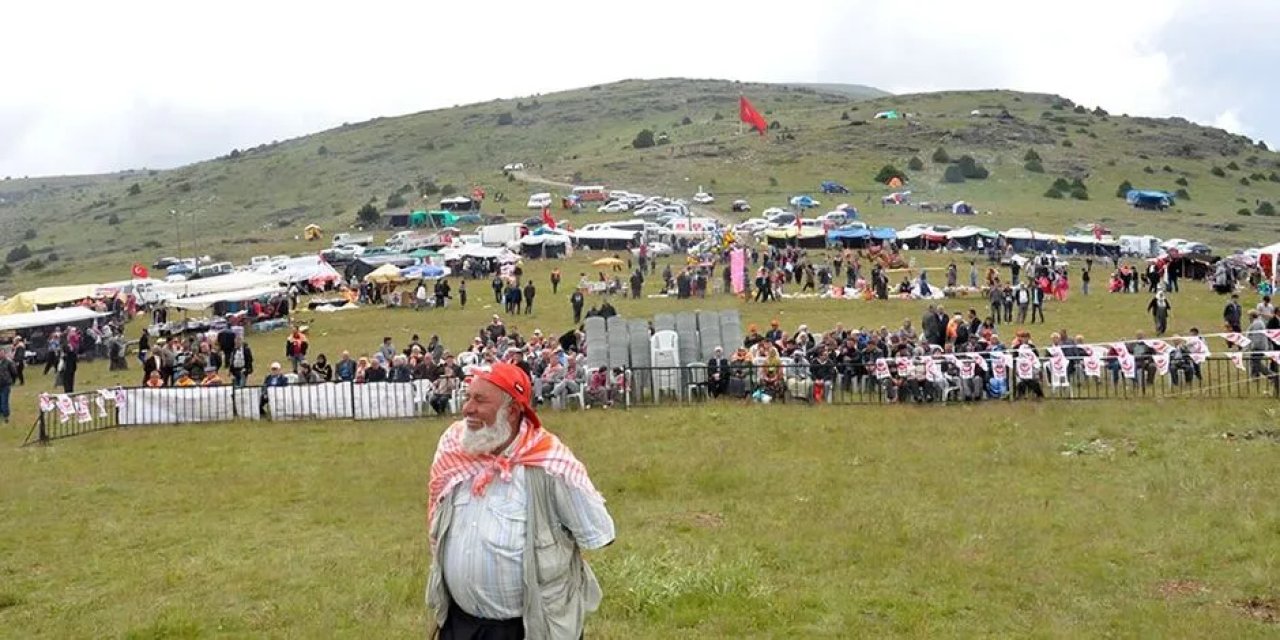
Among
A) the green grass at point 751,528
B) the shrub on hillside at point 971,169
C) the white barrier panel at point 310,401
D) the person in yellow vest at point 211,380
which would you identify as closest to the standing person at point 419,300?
the person in yellow vest at point 211,380

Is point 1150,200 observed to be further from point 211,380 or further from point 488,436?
point 488,436

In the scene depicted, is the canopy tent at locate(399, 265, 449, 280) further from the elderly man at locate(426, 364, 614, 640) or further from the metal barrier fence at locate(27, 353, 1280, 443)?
the elderly man at locate(426, 364, 614, 640)

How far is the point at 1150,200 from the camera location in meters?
89.8

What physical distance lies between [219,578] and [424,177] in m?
129

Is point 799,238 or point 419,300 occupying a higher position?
point 799,238

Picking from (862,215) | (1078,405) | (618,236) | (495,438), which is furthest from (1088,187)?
(495,438)

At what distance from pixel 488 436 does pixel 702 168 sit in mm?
104026

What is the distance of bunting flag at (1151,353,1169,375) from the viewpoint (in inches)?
841

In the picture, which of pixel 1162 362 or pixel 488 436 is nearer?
pixel 488 436

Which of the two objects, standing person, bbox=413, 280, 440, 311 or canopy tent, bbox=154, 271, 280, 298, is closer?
canopy tent, bbox=154, 271, 280, 298

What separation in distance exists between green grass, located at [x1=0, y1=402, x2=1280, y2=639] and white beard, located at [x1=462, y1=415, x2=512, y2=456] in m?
3.93

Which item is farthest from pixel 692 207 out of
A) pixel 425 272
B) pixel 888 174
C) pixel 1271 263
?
pixel 1271 263

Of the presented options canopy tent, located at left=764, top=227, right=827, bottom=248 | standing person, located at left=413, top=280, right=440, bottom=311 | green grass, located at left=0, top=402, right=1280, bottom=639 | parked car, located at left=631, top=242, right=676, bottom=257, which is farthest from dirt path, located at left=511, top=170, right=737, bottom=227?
green grass, located at left=0, top=402, right=1280, bottom=639

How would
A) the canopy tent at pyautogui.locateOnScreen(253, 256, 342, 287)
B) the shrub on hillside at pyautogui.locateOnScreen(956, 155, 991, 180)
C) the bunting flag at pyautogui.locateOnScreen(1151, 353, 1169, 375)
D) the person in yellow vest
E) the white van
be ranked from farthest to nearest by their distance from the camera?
the shrub on hillside at pyautogui.locateOnScreen(956, 155, 991, 180)
the white van
the canopy tent at pyautogui.locateOnScreen(253, 256, 342, 287)
the person in yellow vest
the bunting flag at pyautogui.locateOnScreen(1151, 353, 1169, 375)
